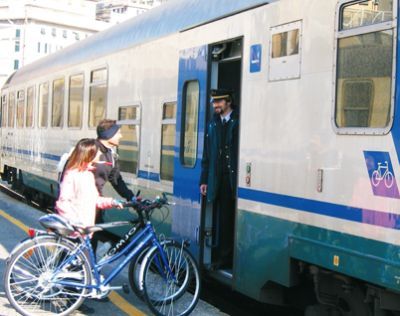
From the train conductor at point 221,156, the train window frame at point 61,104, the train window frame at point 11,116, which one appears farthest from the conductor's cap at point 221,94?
the train window frame at point 11,116

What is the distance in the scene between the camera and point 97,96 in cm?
920

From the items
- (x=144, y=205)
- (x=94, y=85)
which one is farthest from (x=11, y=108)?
(x=144, y=205)

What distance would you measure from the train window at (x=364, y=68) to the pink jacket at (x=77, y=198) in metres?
2.13

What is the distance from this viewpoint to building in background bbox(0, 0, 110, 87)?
3307 inches

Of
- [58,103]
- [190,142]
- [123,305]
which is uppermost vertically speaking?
[58,103]

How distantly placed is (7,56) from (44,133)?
7710cm

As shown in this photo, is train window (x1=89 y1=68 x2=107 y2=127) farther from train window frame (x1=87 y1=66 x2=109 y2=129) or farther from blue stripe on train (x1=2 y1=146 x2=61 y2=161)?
blue stripe on train (x1=2 y1=146 x2=61 y2=161)

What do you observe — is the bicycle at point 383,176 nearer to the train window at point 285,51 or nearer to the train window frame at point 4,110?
the train window at point 285,51

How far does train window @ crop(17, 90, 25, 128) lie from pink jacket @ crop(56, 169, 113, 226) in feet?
33.2

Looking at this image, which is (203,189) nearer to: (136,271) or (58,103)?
(136,271)

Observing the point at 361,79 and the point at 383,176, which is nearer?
the point at 383,176

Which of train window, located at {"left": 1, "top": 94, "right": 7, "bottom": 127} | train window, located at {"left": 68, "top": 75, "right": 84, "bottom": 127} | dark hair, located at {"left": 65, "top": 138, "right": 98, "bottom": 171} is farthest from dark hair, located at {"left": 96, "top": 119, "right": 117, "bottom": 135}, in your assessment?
train window, located at {"left": 1, "top": 94, "right": 7, "bottom": 127}

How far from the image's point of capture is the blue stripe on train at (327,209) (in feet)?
12.5

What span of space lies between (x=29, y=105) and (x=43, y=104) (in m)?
1.48
